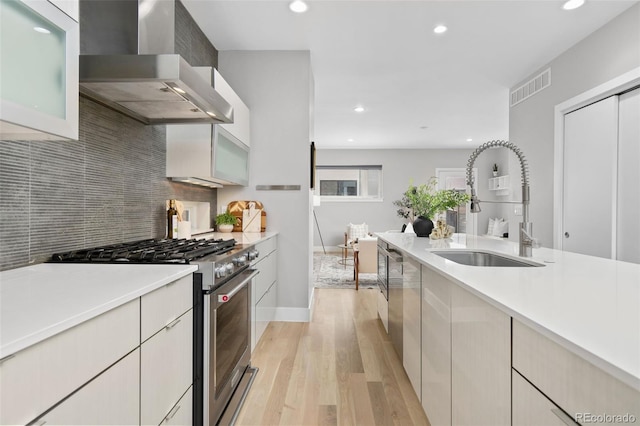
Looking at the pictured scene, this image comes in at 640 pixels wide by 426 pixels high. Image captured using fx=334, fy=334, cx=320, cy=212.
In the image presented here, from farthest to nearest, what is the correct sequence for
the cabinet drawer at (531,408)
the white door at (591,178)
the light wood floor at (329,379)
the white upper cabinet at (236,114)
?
the white door at (591,178), the white upper cabinet at (236,114), the light wood floor at (329,379), the cabinet drawer at (531,408)

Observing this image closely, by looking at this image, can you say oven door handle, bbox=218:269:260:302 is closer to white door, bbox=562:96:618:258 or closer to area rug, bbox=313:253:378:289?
area rug, bbox=313:253:378:289

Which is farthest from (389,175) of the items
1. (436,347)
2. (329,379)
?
(436,347)

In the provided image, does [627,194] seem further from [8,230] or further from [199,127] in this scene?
[8,230]

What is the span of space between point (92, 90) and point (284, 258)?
7.12ft

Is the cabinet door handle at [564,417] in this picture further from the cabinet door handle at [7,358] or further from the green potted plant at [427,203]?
the green potted plant at [427,203]

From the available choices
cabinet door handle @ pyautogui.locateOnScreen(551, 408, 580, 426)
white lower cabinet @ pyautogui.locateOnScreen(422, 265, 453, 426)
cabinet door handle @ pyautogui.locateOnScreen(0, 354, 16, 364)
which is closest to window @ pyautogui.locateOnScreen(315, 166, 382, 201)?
white lower cabinet @ pyautogui.locateOnScreen(422, 265, 453, 426)

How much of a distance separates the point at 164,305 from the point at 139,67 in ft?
3.43

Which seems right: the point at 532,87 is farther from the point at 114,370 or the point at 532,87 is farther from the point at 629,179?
the point at 114,370

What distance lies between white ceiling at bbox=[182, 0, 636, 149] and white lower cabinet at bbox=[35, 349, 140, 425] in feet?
8.65

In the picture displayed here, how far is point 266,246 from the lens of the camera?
283 cm

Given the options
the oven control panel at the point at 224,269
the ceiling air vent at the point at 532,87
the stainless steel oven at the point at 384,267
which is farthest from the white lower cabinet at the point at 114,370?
the ceiling air vent at the point at 532,87

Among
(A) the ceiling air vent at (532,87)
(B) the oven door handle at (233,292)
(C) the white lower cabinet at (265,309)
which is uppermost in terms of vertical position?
(A) the ceiling air vent at (532,87)

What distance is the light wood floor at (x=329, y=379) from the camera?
69.7 inches

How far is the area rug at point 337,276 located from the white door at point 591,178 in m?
2.52
